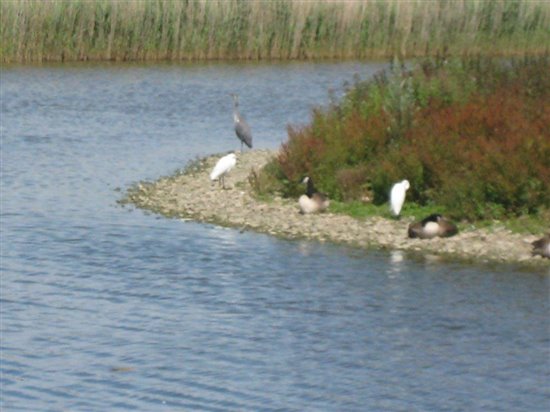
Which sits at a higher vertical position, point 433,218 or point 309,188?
point 433,218

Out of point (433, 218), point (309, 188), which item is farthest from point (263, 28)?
point (433, 218)

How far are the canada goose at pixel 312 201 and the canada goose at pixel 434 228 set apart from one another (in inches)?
82.1

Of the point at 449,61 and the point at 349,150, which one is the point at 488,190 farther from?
the point at 449,61

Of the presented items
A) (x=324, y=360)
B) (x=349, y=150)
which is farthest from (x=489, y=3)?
(x=324, y=360)

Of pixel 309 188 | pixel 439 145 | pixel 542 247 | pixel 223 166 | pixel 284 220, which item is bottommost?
pixel 284 220

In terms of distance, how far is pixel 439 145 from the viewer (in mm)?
19922

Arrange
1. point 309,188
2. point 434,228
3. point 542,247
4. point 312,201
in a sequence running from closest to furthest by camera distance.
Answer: point 542,247
point 434,228
point 312,201
point 309,188

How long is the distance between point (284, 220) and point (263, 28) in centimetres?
2675

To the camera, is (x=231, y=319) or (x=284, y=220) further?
(x=284, y=220)

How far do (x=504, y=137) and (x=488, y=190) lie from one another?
3.17 feet

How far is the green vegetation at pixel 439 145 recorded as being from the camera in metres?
18.9

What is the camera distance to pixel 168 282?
55.4ft

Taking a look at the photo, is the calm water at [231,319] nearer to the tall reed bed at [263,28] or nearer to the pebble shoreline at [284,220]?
the pebble shoreline at [284,220]

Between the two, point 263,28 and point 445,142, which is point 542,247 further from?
point 263,28
